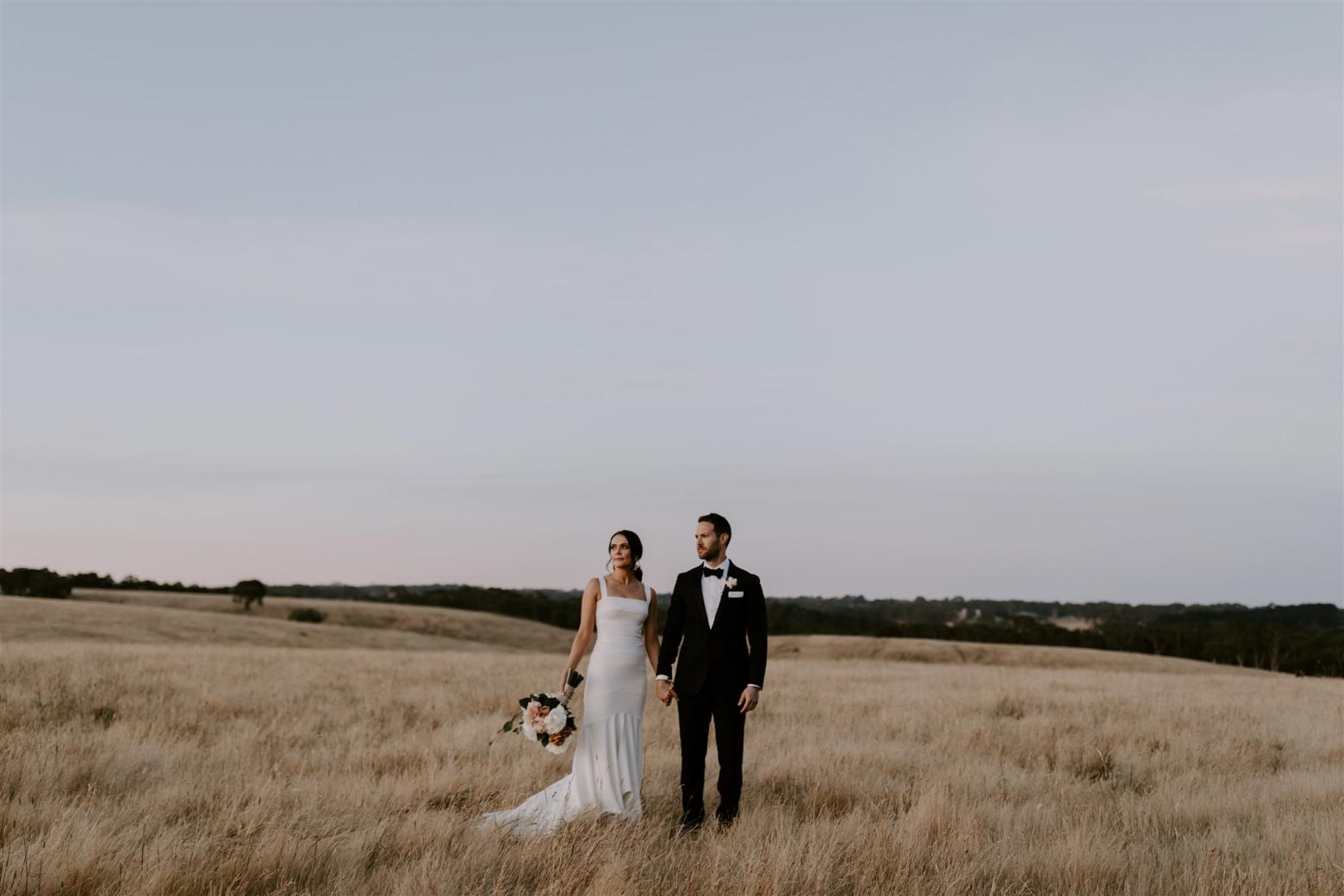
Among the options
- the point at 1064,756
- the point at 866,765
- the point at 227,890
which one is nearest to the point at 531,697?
the point at 227,890

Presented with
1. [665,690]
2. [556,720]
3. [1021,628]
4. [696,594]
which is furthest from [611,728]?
[1021,628]

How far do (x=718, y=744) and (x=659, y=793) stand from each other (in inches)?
67.6

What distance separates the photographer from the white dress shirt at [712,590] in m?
7.93

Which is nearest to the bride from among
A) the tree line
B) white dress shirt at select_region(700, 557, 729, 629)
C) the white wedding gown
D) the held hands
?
the white wedding gown

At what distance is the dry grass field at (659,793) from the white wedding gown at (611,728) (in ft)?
1.43

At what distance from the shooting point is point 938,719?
15.1 metres

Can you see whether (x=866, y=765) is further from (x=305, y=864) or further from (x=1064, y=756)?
(x=305, y=864)

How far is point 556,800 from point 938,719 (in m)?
8.70

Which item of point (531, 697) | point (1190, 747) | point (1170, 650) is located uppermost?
point (531, 697)

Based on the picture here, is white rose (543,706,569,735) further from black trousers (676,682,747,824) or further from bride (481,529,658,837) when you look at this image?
black trousers (676,682,747,824)

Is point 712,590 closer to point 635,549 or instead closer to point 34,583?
point 635,549

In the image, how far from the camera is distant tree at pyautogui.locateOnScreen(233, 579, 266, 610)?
81375mm

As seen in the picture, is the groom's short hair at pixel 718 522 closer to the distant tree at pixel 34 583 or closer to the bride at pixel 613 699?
the bride at pixel 613 699

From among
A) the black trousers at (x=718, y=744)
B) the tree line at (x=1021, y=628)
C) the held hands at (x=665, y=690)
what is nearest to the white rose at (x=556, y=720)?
the held hands at (x=665, y=690)
